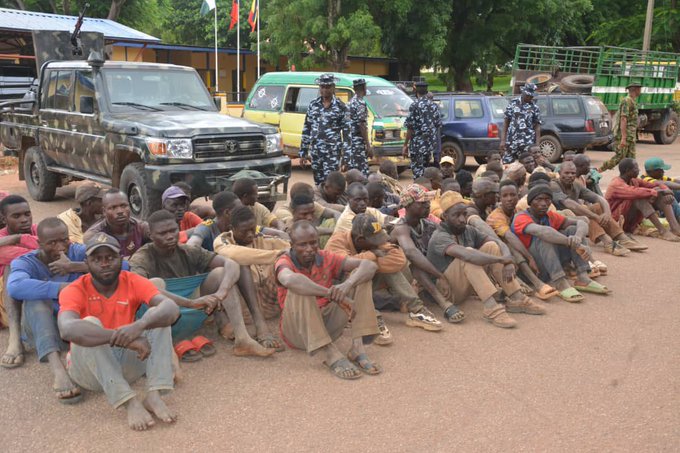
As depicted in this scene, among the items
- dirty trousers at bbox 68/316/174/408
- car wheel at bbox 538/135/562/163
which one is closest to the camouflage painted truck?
dirty trousers at bbox 68/316/174/408

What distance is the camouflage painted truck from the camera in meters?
7.76

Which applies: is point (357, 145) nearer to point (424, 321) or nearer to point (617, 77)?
point (424, 321)

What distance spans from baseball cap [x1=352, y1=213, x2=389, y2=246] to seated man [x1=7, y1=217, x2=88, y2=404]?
6.25 feet

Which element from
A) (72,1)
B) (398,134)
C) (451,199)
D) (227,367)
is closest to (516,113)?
(398,134)

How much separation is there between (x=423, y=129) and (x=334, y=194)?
386 cm

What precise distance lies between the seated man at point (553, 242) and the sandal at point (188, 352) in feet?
10.0

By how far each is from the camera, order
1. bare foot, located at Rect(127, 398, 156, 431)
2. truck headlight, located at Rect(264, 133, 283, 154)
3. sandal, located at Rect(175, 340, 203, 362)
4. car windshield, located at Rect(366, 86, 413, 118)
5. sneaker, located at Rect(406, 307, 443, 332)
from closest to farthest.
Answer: bare foot, located at Rect(127, 398, 156, 431), sandal, located at Rect(175, 340, 203, 362), sneaker, located at Rect(406, 307, 443, 332), truck headlight, located at Rect(264, 133, 283, 154), car windshield, located at Rect(366, 86, 413, 118)

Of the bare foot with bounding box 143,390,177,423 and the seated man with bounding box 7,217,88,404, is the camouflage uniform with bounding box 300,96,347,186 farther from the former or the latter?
the bare foot with bounding box 143,390,177,423

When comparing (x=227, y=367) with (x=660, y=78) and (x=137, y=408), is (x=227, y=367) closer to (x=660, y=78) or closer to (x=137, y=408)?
(x=137, y=408)

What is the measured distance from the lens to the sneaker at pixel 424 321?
5.20 metres

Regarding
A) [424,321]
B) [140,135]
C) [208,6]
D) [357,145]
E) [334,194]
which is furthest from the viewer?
[208,6]

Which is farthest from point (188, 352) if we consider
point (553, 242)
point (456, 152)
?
point (456, 152)

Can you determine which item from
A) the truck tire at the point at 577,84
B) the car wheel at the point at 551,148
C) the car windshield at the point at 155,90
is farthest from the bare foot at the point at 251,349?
the truck tire at the point at 577,84

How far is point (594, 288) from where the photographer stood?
612cm
